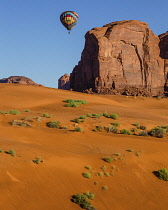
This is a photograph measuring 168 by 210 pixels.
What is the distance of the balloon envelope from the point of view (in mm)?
41969

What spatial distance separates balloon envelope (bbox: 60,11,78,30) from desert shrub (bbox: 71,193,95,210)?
119ft

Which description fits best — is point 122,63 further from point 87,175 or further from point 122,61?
point 87,175

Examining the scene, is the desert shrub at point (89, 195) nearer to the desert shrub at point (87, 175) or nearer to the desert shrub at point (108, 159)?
the desert shrub at point (87, 175)

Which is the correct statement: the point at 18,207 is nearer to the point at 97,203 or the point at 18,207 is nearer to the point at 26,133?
the point at 97,203

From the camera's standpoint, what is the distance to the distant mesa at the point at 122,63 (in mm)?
54844

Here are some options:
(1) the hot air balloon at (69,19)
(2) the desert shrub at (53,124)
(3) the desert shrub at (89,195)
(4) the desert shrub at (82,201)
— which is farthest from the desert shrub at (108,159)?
(1) the hot air balloon at (69,19)

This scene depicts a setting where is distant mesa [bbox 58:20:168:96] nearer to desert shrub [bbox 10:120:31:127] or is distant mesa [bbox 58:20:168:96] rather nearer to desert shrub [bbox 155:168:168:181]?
desert shrub [bbox 10:120:31:127]

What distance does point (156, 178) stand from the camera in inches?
427

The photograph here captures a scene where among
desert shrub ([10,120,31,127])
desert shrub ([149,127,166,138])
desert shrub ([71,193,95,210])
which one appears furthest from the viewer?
desert shrub ([10,120,31,127])

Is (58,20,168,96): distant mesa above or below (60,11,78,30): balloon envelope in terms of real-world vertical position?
below

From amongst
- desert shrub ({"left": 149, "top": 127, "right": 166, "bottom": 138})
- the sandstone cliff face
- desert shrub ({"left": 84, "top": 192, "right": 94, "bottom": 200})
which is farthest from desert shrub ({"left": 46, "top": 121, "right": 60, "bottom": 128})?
the sandstone cliff face

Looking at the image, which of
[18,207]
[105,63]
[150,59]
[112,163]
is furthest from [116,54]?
[18,207]

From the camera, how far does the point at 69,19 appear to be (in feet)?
138

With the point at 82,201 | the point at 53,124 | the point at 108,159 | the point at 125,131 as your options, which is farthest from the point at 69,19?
the point at 82,201
